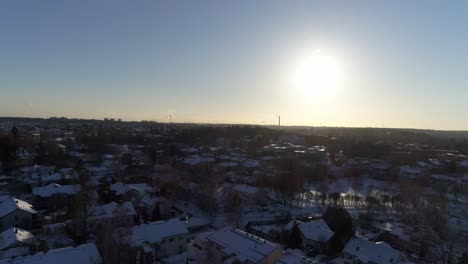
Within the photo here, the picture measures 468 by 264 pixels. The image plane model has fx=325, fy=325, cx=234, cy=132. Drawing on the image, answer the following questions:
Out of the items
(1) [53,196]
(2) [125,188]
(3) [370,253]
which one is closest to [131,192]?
(2) [125,188]

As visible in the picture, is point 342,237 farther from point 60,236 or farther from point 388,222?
point 60,236

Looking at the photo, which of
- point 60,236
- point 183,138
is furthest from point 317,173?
point 183,138

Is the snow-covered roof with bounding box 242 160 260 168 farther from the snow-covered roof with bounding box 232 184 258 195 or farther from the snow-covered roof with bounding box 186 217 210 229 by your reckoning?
the snow-covered roof with bounding box 186 217 210 229

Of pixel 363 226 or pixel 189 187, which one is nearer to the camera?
pixel 363 226

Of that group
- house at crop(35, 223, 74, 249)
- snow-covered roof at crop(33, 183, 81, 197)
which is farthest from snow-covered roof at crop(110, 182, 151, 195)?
house at crop(35, 223, 74, 249)

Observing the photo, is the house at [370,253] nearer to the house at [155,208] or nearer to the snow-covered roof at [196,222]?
the snow-covered roof at [196,222]
